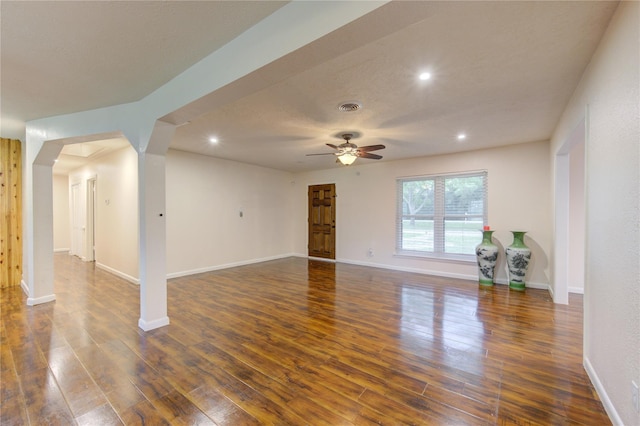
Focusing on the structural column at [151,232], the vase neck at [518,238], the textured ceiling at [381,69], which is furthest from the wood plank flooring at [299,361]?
the textured ceiling at [381,69]

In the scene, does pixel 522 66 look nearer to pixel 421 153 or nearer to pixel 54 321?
pixel 421 153

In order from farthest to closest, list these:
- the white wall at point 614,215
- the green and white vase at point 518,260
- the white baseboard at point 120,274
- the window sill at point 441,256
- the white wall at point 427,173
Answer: the window sill at point 441,256, the white baseboard at point 120,274, the white wall at point 427,173, the green and white vase at point 518,260, the white wall at point 614,215

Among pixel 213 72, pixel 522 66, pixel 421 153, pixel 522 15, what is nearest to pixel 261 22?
pixel 213 72

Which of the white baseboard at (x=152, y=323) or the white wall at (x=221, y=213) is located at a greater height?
the white wall at (x=221, y=213)

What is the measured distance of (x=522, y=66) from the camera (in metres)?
2.23

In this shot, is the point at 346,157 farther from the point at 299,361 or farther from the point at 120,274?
the point at 120,274

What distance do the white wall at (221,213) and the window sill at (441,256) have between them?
3.35 metres

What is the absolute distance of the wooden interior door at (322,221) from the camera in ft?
23.5

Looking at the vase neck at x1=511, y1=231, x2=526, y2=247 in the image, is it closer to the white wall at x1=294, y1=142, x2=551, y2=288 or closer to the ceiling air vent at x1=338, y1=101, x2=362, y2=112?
the white wall at x1=294, y1=142, x2=551, y2=288

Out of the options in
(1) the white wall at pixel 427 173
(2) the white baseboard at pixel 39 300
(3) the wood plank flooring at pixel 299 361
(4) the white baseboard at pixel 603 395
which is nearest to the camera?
(4) the white baseboard at pixel 603 395

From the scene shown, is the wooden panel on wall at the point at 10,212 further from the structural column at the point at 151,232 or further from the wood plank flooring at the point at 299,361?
the structural column at the point at 151,232

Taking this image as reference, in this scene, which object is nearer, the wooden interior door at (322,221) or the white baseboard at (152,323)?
the white baseboard at (152,323)

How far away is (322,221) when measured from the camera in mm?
7402

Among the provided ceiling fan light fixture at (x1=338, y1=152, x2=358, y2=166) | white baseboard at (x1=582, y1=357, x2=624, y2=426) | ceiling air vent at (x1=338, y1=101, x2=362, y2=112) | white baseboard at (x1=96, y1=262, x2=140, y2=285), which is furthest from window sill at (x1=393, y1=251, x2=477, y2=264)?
white baseboard at (x1=96, y1=262, x2=140, y2=285)
